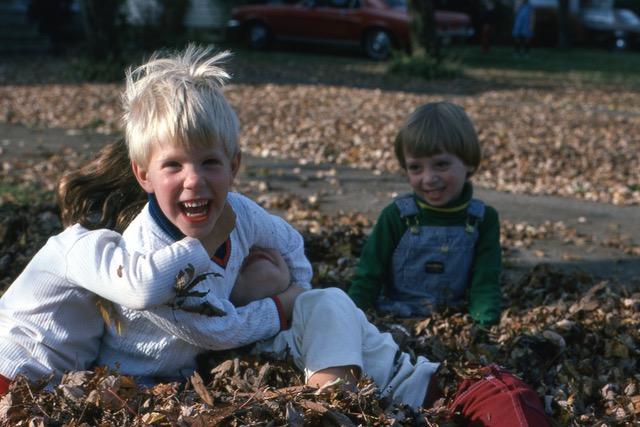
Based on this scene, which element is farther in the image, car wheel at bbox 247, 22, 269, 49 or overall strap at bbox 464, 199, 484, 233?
car wheel at bbox 247, 22, 269, 49

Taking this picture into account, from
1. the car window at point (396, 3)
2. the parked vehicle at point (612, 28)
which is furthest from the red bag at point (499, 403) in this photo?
the parked vehicle at point (612, 28)

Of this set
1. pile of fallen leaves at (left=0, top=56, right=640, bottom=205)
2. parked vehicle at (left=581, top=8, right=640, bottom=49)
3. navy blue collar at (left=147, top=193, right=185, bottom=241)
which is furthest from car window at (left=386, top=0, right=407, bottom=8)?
navy blue collar at (left=147, top=193, right=185, bottom=241)

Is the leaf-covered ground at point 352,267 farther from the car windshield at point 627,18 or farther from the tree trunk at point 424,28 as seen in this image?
the car windshield at point 627,18

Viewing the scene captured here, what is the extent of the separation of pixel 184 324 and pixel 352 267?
109 inches

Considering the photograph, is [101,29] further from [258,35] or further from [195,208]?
[195,208]

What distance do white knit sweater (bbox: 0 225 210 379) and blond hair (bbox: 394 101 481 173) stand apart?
200 centimetres

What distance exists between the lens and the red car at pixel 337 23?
23359 millimetres

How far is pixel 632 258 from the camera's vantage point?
6707 mm

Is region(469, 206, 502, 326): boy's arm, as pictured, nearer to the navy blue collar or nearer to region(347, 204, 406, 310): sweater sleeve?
region(347, 204, 406, 310): sweater sleeve

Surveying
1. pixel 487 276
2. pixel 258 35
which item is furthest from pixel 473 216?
pixel 258 35

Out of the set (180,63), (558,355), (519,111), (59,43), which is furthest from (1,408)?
(59,43)

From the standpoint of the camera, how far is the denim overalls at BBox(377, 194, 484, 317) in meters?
5.11

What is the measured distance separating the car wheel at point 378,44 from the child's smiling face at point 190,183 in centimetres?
2036

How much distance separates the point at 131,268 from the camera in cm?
315
